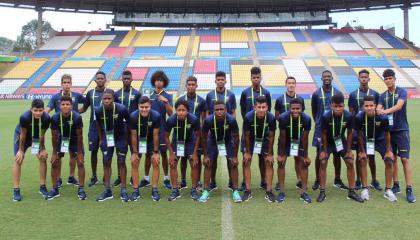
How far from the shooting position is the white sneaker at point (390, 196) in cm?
571

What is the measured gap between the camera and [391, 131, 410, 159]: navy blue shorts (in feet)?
20.0

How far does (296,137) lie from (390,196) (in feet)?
5.12

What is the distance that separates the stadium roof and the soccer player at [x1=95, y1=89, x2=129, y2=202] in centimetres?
3907

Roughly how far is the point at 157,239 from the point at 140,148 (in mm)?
1970

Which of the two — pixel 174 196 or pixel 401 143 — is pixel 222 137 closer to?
pixel 174 196

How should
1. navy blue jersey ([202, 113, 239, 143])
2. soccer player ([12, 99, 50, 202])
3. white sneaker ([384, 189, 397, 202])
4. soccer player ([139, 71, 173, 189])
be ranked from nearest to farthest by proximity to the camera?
1. white sneaker ([384, 189, 397, 202])
2. soccer player ([12, 99, 50, 202])
3. navy blue jersey ([202, 113, 239, 143])
4. soccer player ([139, 71, 173, 189])

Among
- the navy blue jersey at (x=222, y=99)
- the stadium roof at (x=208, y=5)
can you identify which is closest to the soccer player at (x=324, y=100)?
the navy blue jersey at (x=222, y=99)

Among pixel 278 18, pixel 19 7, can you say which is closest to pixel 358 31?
pixel 278 18

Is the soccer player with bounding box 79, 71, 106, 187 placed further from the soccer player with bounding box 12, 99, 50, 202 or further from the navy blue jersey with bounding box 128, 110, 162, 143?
the navy blue jersey with bounding box 128, 110, 162, 143

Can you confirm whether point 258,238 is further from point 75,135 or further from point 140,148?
point 75,135

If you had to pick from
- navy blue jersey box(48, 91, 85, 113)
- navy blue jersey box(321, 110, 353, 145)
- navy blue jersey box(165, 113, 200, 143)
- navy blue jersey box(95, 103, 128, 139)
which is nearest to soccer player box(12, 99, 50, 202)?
navy blue jersey box(95, 103, 128, 139)

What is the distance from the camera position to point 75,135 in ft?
20.6

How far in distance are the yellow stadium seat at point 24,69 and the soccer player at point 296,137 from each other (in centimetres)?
3519

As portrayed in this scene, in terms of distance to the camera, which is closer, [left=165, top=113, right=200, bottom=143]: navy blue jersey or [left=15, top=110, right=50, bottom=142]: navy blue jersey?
[left=15, top=110, right=50, bottom=142]: navy blue jersey
